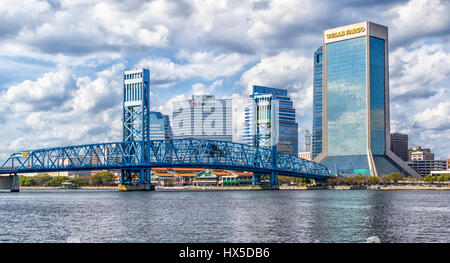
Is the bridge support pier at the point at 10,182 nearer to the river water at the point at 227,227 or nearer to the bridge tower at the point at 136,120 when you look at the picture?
the bridge tower at the point at 136,120

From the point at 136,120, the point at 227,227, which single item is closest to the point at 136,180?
the point at 136,120

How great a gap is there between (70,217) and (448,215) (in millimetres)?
45177

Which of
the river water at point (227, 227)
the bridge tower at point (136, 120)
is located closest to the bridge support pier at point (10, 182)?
the bridge tower at point (136, 120)

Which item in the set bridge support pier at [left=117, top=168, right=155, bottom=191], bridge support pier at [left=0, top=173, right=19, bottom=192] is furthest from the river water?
bridge support pier at [left=0, top=173, right=19, bottom=192]

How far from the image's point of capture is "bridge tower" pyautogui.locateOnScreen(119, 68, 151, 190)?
175 m

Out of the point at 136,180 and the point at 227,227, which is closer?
the point at 227,227

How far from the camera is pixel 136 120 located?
594ft

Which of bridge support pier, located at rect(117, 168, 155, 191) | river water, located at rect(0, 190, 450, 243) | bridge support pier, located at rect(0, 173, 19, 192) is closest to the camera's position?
river water, located at rect(0, 190, 450, 243)

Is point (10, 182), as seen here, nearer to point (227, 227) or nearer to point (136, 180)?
point (136, 180)

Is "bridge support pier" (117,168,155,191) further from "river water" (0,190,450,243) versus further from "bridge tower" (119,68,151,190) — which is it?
"river water" (0,190,450,243)

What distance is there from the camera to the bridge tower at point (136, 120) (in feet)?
575
